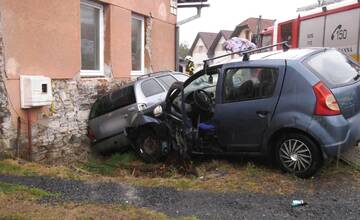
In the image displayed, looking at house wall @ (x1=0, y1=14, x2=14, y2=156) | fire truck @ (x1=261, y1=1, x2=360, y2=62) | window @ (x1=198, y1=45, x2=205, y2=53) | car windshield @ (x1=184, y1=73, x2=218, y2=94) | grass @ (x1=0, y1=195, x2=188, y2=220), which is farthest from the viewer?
window @ (x1=198, y1=45, x2=205, y2=53)

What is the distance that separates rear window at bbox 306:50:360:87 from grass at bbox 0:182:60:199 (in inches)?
142

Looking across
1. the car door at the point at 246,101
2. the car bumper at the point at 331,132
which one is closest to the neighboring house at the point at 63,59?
the car door at the point at 246,101

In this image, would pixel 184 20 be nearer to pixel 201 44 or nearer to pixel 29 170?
pixel 29 170

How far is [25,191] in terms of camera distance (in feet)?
17.4

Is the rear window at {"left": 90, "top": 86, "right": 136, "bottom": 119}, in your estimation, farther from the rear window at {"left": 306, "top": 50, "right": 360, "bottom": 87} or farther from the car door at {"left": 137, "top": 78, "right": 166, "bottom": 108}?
the rear window at {"left": 306, "top": 50, "right": 360, "bottom": 87}

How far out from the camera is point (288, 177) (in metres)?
5.62

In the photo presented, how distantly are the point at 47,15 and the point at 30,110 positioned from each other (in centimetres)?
180

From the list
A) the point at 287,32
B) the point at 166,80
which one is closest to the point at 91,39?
the point at 166,80

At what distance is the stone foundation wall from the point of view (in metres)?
8.15

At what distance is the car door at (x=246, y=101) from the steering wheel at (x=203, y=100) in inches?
13.8

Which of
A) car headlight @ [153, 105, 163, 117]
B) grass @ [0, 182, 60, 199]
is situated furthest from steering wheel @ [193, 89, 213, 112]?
grass @ [0, 182, 60, 199]

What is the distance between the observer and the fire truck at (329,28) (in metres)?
11.1

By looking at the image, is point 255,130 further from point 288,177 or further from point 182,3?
point 182,3

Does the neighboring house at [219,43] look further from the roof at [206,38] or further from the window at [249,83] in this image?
the window at [249,83]
